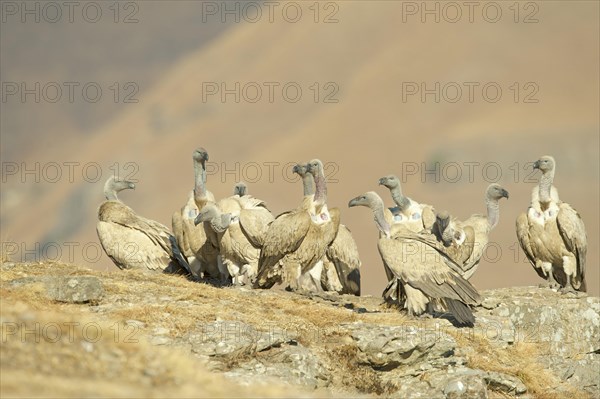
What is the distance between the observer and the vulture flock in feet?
63.5

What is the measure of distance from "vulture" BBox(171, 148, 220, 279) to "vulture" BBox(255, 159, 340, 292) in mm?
1186

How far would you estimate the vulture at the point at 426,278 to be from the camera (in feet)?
54.7

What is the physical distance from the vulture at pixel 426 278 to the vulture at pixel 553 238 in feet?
12.5

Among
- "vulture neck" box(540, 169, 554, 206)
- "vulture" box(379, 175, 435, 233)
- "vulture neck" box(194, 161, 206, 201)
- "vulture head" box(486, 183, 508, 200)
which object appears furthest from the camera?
"vulture head" box(486, 183, 508, 200)

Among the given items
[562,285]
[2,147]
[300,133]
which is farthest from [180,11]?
[562,285]

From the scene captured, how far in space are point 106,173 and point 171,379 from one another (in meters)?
109

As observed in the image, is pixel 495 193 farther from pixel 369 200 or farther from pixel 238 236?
pixel 238 236

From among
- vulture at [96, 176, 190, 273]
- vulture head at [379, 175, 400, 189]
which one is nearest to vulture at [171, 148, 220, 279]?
vulture at [96, 176, 190, 273]

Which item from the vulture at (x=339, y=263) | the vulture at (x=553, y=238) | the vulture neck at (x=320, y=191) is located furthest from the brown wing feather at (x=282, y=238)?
the vulture at (x=553, y=238)

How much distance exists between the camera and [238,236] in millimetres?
20000

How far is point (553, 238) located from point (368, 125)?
80499mm

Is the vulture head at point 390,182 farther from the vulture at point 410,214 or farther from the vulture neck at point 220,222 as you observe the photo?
the vulture neck at point 220,222

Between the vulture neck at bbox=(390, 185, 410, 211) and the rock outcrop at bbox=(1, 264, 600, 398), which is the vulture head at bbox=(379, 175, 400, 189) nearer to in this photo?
the vulture neck at bbox=(390, 185, 410, 211)

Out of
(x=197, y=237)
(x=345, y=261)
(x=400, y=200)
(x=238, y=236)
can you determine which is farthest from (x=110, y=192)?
(x=400, y=200)
